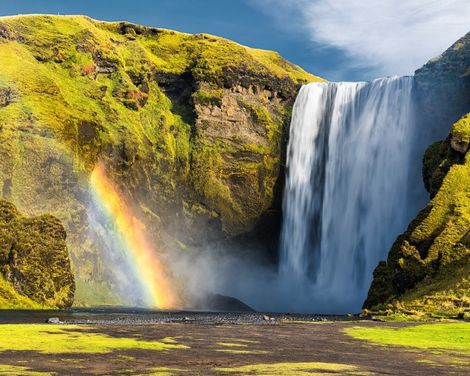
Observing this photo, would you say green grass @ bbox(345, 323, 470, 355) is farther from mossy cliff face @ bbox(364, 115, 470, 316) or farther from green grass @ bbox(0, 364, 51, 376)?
mossy cliff face @ bbox(364, 115, 470, 316)

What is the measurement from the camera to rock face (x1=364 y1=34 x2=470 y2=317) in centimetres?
7062

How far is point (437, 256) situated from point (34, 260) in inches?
2373

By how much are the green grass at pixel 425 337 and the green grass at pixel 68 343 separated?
12.8 m

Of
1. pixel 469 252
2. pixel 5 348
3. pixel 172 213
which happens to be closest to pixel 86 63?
pixel 172 213

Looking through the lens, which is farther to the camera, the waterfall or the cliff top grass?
the cliff top grass

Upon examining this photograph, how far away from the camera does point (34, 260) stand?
9912cm

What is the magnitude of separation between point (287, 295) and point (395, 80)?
4884 cm

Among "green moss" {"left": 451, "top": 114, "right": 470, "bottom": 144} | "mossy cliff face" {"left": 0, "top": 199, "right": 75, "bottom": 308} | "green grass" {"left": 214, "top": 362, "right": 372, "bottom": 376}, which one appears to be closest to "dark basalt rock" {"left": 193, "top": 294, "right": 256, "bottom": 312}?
"mossy cliff face" {"left": 0, "top": 199, "right": 75, "bottom": 308}

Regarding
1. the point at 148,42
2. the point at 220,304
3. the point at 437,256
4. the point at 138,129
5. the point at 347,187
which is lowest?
the point at 220,304

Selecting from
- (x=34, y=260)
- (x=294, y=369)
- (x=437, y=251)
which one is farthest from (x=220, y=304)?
(x=294, y=369)

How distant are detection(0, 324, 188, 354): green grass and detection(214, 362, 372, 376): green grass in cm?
683

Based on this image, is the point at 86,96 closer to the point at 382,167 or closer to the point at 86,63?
the point at 86,63

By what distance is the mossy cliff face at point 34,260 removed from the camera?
316 feet

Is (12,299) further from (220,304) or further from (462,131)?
(462,131)
